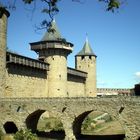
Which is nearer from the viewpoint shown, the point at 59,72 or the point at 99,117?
the point at 59,72

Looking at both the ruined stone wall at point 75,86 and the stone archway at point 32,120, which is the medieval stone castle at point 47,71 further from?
the stone archway at point 32,120

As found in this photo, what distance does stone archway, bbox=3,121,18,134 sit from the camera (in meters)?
25.0

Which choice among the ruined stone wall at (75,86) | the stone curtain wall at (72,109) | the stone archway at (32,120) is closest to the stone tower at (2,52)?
the stone curtain wall at (72,109)

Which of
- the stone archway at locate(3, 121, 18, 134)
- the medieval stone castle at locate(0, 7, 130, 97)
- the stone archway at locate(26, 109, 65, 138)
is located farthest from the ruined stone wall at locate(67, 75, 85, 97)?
the stone archway at locate(3, 121, 18, 134)

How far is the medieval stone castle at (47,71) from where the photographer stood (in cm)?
2663

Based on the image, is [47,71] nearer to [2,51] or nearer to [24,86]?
[24,86]

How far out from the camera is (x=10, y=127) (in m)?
25.5

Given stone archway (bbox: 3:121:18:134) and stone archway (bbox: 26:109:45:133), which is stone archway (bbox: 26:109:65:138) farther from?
stone archway (bbox: 3:121:18:134)

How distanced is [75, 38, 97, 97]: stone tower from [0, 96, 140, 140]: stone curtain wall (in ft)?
68.4

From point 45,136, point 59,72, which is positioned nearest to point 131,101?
point 45,136

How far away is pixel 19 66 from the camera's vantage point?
28781 millimetres

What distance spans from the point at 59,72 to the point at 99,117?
7330 millimetres

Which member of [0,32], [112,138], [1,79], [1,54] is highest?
[0,32]

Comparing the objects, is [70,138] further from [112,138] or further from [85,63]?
[85,63]
